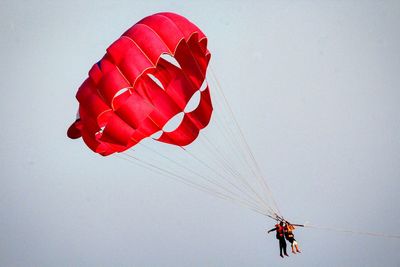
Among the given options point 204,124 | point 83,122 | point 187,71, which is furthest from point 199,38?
point 83,122

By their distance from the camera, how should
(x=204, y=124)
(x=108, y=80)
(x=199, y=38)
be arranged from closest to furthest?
(x=108, y=80), (x=199, y=38), (x=204, y=124)

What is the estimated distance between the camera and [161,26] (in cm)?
2533

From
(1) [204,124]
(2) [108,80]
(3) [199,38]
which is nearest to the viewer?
(2) [108,80]

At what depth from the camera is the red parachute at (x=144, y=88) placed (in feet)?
80.3

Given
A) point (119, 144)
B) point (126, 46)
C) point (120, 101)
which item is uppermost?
point (126, 46)

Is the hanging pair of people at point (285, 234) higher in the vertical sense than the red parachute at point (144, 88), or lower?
lower

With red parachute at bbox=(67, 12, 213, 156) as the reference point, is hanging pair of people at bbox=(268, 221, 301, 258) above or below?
below

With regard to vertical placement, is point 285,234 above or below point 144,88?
below

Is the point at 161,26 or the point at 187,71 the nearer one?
the point at 161,26

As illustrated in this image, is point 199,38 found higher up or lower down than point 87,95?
higher up

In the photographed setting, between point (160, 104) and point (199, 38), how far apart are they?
9.69ft

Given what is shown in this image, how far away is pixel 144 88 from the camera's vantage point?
26.8 metres

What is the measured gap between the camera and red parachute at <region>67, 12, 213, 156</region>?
24469 mm

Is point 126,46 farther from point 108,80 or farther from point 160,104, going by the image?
point 160,104
